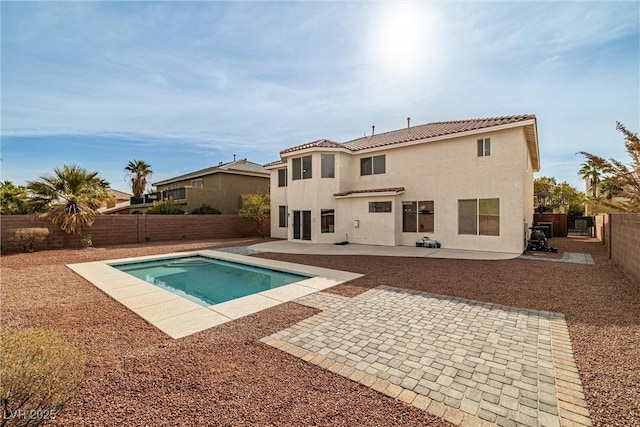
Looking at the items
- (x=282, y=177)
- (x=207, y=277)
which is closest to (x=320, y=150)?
(x=282, y=177)

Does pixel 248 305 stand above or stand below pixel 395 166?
below

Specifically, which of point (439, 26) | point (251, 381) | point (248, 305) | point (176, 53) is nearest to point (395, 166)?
point (439, 26)

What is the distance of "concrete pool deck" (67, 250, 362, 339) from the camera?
17.9 ft

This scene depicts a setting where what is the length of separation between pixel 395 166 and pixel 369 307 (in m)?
12.6

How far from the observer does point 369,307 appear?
6.20 m

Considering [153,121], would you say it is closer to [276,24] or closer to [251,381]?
[276,24]

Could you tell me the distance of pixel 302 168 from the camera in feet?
62.2

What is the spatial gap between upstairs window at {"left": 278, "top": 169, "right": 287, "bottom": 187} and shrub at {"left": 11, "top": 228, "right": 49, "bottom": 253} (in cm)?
1386

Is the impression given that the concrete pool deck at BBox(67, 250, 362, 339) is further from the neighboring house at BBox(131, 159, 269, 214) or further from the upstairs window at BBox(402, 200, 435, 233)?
the neighboring house at BBox(131, 159, 269, 214)

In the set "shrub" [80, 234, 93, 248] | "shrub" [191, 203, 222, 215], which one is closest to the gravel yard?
"shrub" [80, 234, 93, 248]

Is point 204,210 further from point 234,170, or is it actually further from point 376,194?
point 376,194

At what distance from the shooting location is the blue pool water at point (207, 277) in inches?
341

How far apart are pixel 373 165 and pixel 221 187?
15617 mm

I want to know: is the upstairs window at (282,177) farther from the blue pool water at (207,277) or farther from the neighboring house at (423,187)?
the blue pool water at (207,277)
